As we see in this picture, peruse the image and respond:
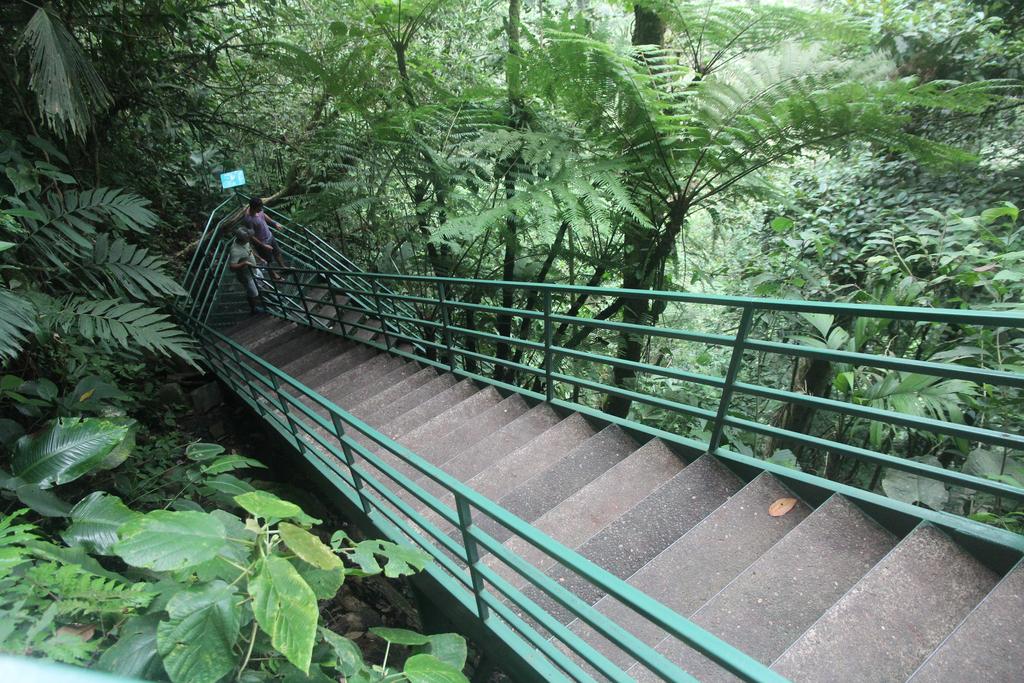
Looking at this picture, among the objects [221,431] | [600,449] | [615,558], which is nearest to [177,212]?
[221,431]

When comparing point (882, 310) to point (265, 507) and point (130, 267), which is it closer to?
point (265, 507)

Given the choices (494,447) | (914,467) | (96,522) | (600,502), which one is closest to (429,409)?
(494,447)

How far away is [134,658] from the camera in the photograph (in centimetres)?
98

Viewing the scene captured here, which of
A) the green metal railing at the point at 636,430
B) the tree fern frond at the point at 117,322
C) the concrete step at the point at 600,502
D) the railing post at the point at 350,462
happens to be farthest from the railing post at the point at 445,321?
the concrete step at the point at 600,502

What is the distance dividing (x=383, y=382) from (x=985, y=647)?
13.5 ft

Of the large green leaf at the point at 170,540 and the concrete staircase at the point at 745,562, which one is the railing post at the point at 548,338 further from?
the large green leaf at the point at 170,540

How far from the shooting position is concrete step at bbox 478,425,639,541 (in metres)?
2.39

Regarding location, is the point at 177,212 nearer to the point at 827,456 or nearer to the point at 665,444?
the point at 665,444

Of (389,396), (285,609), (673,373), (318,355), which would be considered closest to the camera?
(285,609)

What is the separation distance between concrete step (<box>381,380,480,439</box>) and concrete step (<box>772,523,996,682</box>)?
2619 millimetres

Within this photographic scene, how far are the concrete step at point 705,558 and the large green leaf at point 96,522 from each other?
1.63 m

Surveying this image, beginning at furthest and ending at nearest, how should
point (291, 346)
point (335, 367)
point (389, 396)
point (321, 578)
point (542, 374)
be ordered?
1. point (291, 346)
2. point (335, 367)
3. point (389, 396)
4. point (542, 374)
5. point (321, 578)

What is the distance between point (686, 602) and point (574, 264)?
3.78 metres

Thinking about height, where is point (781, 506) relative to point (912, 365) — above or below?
below
